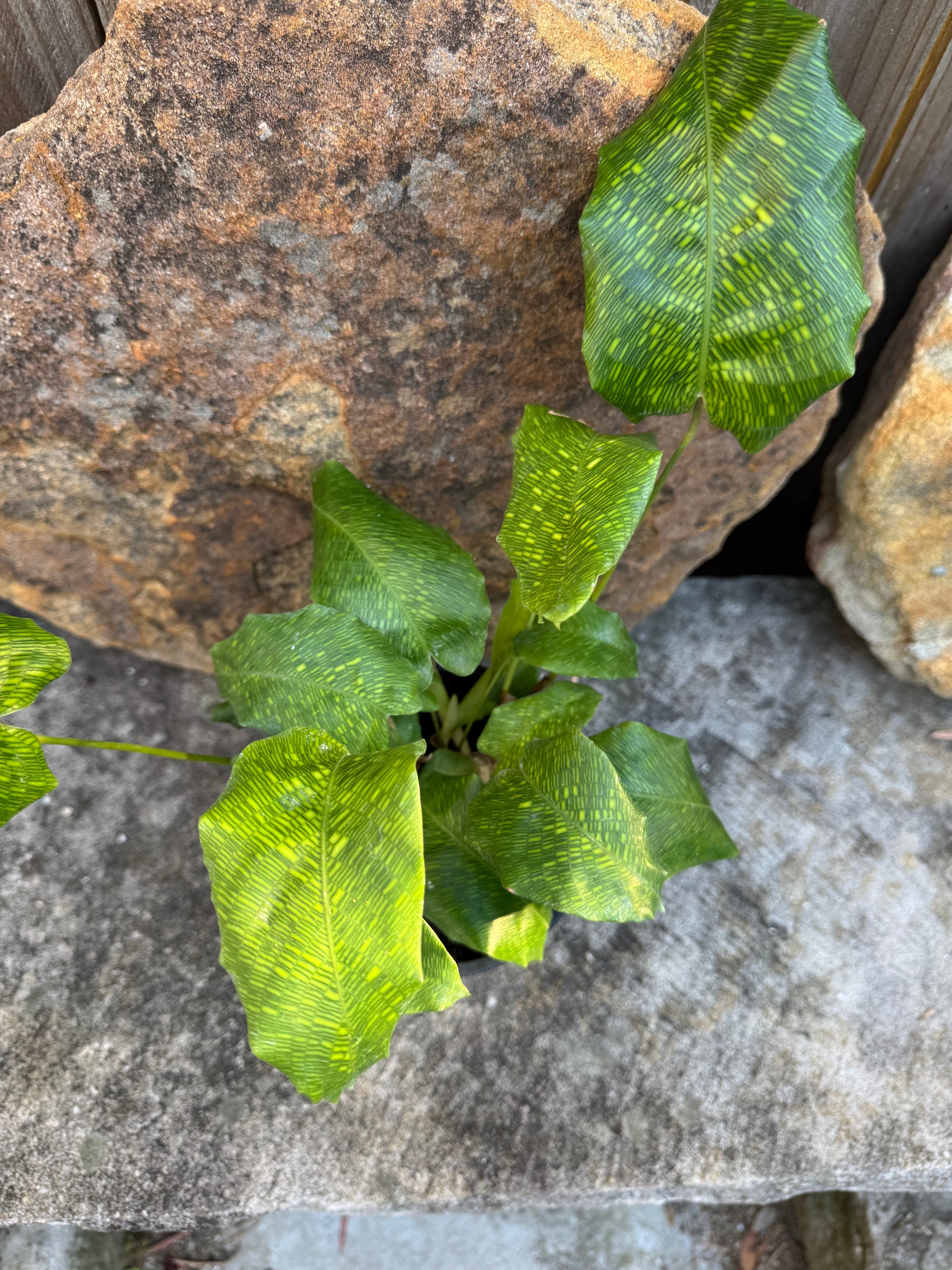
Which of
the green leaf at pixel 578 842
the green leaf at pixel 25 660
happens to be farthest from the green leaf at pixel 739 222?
the green leaf at pixel 25 660

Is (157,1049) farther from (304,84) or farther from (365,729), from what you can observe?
(304,84)

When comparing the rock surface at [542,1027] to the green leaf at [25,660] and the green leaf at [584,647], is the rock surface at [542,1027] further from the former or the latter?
the green leaf at [25,660]

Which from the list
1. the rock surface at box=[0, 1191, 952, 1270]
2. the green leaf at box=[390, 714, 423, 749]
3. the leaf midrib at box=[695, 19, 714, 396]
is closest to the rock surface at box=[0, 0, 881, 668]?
the leaf midrib at box=[695, 19, 714, 396]

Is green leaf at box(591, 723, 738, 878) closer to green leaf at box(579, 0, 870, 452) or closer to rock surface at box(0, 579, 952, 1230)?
rock surface at box(0, 579, 952, 1230)

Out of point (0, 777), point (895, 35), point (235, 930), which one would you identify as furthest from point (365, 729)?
point (895, 35)

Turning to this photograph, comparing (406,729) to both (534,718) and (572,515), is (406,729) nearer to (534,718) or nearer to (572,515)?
(534,718)

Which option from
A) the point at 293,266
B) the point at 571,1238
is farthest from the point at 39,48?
the point at 571,1238
